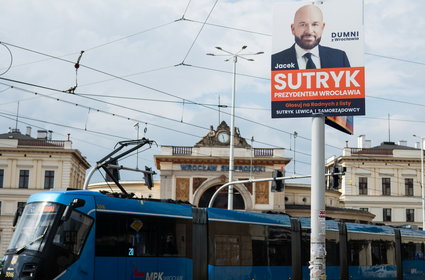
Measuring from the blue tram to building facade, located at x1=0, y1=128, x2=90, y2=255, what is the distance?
56.8 m

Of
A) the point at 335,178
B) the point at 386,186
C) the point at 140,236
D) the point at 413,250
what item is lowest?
the point at 413,250

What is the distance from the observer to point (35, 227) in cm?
1602

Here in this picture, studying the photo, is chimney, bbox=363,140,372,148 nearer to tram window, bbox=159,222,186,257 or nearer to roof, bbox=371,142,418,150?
roof, bbox=371,142,418,150

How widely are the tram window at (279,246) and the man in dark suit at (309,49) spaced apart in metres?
7.22

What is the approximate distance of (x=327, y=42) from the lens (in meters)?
16.5

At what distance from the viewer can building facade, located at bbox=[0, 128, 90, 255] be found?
76938mm

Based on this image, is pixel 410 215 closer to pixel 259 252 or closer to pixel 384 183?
pixel 384 183

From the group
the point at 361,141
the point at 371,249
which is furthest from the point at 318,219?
the point at 361,141

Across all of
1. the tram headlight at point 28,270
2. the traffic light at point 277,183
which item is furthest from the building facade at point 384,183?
the tram headlight at point 28,270

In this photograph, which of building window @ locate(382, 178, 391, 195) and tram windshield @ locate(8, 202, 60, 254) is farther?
building window @ locate(382, 178, 391, 195)

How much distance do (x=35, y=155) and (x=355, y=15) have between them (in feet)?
216

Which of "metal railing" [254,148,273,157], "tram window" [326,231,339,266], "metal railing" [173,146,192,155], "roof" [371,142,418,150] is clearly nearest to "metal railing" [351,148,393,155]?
"roof" [371,142,418,150]

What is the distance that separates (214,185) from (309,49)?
168ft

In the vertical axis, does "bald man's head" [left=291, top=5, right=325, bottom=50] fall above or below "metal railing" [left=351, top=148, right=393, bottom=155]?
below
